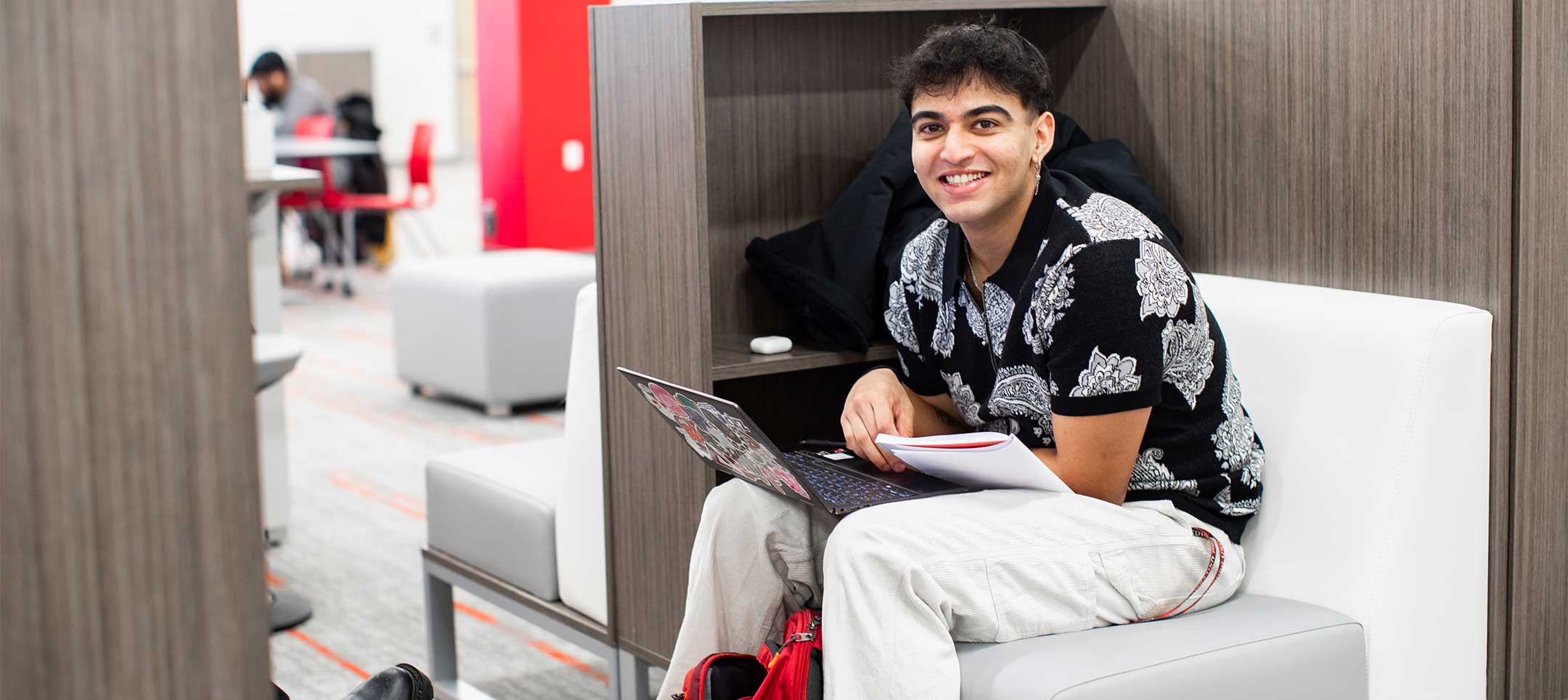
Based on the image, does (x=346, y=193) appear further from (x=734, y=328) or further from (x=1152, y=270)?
(x=1152, y=270)

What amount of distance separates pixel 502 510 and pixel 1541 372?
1685 millimetres

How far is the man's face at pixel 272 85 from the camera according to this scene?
8.98 metres

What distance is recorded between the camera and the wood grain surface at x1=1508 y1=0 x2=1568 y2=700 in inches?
72.9

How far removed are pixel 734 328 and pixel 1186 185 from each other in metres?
0.78

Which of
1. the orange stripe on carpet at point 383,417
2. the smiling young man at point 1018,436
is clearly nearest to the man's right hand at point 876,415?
the smiling young man at point 1018,436

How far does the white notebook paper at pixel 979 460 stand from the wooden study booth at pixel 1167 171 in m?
0.42

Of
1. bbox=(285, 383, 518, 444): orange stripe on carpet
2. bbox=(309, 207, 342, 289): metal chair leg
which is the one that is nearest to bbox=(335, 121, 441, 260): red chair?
bbox=(309, 207, 342, 289): metal chair leg

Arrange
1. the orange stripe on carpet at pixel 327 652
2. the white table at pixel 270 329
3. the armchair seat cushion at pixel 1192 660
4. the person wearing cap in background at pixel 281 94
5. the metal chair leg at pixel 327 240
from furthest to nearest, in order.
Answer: the person wearing cap in background at pixel 281 94, the metal chair leg at pixel 327 240, the white table at pixel 270 329, the orange stripe on carpet at pixel 327 652, the armchair seat cushion at pixel 1192 660

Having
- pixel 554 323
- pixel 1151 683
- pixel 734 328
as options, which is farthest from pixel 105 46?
pixel 554 323

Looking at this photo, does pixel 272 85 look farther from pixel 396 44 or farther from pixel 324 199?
pixel 396 44

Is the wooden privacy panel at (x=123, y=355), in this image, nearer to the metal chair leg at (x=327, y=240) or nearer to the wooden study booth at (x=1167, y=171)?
the wooden study booth at (x=1167, y=171)

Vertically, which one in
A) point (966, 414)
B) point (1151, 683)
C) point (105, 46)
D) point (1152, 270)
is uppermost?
point (105, 46)

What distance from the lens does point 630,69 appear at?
223 centimetres

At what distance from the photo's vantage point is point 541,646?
121 inches
